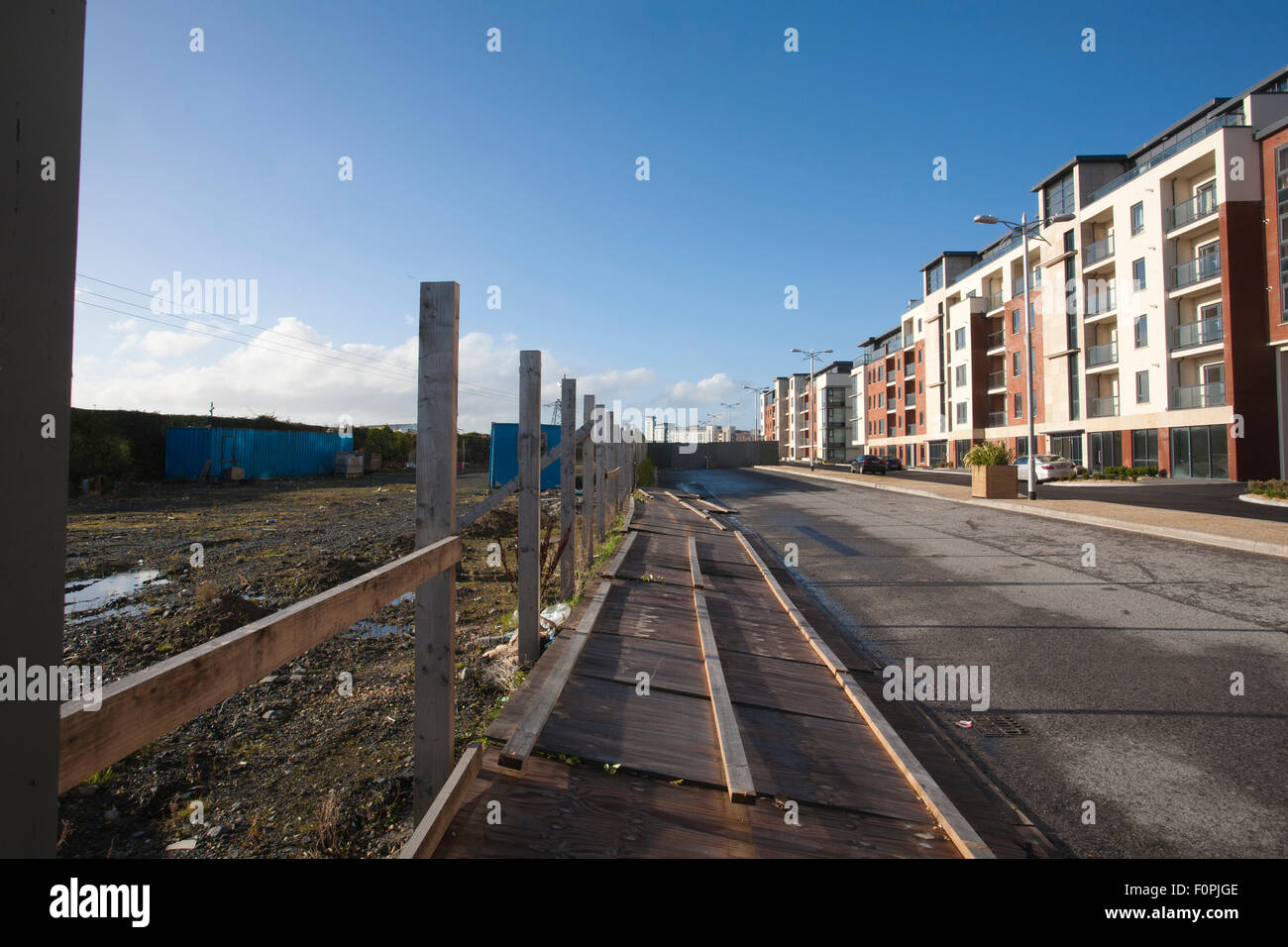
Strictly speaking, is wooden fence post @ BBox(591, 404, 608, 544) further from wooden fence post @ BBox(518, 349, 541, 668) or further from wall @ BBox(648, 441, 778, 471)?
wall @ BBox(648, 441, 778, 471)

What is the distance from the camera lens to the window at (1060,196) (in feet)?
138

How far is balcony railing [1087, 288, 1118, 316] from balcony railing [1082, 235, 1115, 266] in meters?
1.82

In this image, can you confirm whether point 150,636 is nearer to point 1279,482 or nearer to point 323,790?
point 323,790

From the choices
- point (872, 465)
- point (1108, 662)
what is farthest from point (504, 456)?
point (872, 465)

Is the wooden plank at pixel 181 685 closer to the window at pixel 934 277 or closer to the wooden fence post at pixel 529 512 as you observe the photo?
the wooden fence post at pixel 529 512

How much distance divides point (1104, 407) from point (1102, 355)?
3078 mm

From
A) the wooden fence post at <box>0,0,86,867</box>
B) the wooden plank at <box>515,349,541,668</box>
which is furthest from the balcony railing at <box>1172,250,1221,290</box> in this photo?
the wooden fence post at <box>0,0,86,867</box>

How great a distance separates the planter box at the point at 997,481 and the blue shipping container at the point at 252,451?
30.3m

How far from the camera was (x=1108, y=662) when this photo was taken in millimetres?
6051

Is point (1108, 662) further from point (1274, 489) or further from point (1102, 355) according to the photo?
point (1102, 355)

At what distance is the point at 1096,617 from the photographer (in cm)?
753

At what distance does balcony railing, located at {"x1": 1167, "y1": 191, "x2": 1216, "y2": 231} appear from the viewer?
31484mm
